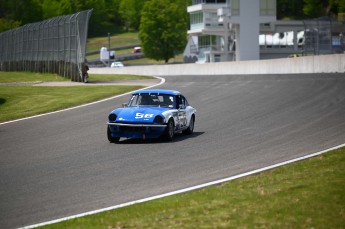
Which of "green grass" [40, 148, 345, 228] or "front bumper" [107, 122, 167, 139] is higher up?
"green grass" [40, 148, 345, 228]

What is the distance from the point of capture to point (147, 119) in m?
19.2

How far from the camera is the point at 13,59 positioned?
64188mm

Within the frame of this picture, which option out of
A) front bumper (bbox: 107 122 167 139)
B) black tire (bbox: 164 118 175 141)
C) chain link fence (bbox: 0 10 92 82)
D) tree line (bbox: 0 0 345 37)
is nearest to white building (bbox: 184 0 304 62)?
tree line (bbox: 0 0 345 37)

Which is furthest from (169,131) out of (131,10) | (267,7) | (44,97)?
(131,10)

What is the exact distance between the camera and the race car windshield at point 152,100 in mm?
20531

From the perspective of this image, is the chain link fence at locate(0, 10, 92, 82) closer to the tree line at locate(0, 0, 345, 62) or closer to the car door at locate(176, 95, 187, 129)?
the car door at locate(176, 95, 187, 129)

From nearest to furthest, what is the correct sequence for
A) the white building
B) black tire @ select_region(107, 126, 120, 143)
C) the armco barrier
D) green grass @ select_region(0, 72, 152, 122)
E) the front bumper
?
the front bumper → black tire @ select_region(107, 126, 120, 143) → green grass @ select_region(0, 72, 152, 122) → the armco barrier → the white building

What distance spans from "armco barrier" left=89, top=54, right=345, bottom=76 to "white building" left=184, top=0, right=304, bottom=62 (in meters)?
28.4

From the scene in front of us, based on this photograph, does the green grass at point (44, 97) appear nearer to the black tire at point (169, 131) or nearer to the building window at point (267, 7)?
the black tire at point (169, 131)

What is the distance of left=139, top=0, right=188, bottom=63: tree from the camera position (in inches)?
4936

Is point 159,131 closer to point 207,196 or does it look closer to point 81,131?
point 81,131

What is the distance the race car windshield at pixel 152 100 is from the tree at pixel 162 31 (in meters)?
105

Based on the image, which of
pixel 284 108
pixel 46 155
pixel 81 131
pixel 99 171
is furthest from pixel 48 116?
pixel 99 171

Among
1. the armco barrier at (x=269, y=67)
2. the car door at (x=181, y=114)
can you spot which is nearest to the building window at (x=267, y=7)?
the armco barrier at (x=269, y=67)
